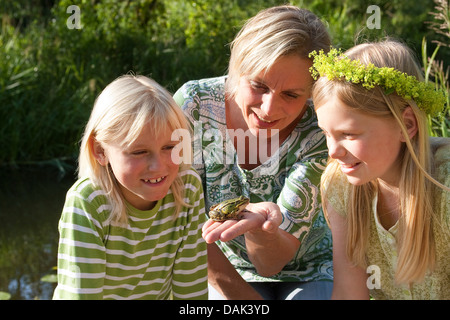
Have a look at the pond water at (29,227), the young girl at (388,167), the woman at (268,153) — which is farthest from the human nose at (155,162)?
the pond water at (29,227)

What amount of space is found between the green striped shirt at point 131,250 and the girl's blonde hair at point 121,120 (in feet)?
0.17

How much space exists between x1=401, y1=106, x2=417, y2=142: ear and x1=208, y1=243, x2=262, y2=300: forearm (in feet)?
3.55

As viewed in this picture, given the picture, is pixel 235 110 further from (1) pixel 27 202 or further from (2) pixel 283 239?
(1) pixel 27 202

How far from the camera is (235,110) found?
3355 millimetres

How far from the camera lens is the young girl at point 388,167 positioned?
2.63 m

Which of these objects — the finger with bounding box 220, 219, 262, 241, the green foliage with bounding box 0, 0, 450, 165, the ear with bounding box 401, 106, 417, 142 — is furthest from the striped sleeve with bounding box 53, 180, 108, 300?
the green foliage with bounding box 0, 0, 450, 165

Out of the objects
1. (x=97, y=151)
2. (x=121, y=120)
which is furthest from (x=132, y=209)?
(x=121, y=120)

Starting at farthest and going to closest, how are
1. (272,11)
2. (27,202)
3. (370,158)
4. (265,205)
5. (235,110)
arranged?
(27,202)
(235,110)
(272,11)
(265,205)
(370,158)

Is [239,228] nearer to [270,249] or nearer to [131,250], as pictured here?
[270,249]

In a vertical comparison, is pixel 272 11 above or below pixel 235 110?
above

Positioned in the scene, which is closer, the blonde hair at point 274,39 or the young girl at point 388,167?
the young girl at point 388,167

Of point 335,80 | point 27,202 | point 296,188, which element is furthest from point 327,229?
point 27,202

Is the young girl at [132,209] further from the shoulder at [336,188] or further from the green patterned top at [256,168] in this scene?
the shoulder at [336,188]

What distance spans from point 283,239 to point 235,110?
2.40 ft
